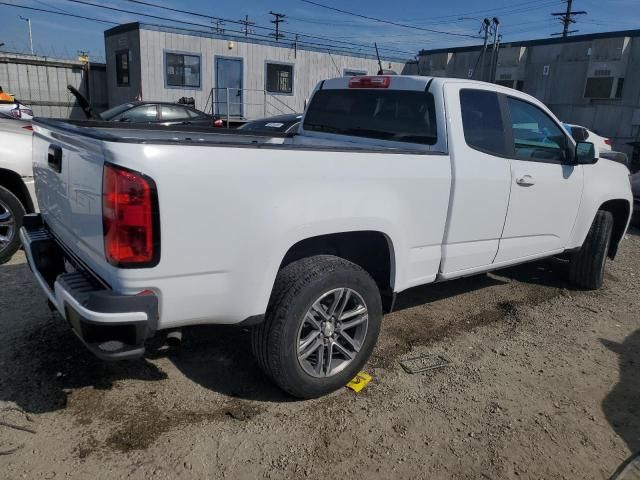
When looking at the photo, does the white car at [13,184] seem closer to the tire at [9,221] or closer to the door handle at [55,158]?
the tire at [9,221]

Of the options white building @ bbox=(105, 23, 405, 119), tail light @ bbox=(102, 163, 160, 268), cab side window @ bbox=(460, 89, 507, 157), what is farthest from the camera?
white building @ bbox=(105, 23, 405, 119)

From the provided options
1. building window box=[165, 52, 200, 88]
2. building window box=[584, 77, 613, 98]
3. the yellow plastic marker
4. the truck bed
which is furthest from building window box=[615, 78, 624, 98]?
the yellow plastic marker

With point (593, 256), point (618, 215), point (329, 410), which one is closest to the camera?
point (329, 410)

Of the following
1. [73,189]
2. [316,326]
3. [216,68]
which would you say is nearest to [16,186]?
[73,189]

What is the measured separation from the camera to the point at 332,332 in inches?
118

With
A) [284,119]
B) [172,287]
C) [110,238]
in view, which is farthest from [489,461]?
[284,119]

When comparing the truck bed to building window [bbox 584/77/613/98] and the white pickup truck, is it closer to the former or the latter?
the white pickup truck

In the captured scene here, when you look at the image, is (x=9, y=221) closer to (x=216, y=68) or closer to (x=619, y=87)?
(x=216, y=68)

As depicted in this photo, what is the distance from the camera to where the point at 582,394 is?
3324 mm

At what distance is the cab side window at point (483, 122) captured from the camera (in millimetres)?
3604

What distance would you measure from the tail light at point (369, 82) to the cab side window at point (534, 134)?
38.1 inches

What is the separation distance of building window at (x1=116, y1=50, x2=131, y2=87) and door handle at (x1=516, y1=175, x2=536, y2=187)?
19748mm

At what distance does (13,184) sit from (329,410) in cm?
414

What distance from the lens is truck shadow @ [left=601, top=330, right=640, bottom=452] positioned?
2955 mm
